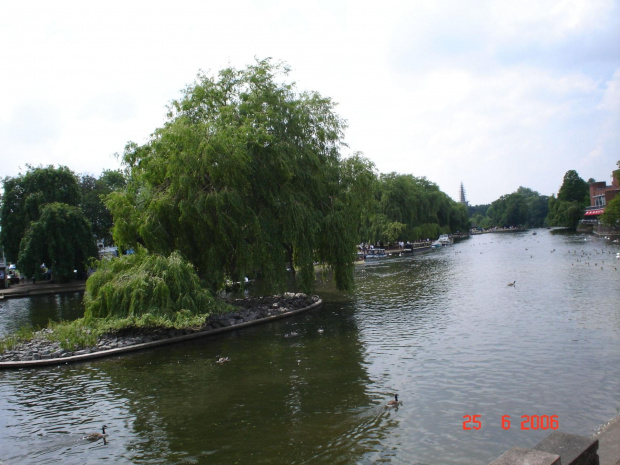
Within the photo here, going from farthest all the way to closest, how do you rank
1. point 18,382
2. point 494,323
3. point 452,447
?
1. point 494,323
2. point 18,382
3. point 452,447

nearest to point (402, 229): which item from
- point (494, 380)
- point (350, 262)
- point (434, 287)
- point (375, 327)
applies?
point (434, 287)

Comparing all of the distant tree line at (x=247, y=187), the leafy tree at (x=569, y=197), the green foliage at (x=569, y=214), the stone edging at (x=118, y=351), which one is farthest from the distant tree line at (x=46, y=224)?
the leafy tree at (x=569, y=197)

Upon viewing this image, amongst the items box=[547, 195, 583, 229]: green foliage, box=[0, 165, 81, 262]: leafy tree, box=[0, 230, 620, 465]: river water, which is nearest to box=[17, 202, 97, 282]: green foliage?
box=[0, 165, 81, 262]: leafy tree

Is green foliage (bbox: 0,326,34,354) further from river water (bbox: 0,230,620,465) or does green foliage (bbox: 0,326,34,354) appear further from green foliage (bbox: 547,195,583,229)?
green foliage (bbox: 547,195,583,229)

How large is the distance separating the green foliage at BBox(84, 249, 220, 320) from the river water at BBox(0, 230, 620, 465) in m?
1.75

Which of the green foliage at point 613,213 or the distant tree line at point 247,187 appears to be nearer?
the distant tree line at point 247,187

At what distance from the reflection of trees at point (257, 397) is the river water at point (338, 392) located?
0.14 feet

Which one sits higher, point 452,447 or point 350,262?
point 350,262

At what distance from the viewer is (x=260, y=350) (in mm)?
19547

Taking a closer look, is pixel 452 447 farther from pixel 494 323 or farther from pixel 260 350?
pixel 494 323

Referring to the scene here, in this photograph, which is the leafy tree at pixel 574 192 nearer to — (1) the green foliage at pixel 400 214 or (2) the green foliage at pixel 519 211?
(2) the green foliage at pixel 519 211

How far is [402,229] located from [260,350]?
6382 cm

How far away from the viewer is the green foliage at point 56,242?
158 ft

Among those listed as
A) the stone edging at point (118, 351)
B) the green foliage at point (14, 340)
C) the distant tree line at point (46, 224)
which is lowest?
the stone edging at point (118, 351)
